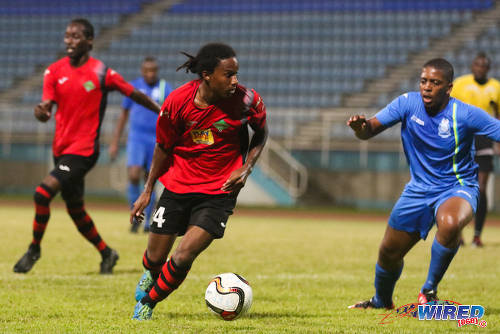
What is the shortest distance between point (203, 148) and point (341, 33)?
22220mm

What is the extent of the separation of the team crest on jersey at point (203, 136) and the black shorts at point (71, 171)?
2618mm

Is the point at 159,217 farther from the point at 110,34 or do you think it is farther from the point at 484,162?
the point at 110,34

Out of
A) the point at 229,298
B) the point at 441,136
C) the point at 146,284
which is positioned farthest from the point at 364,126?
the point at 146,284

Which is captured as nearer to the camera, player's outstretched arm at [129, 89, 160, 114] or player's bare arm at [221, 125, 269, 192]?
player's bare arm at [221, 125, 269, 192]

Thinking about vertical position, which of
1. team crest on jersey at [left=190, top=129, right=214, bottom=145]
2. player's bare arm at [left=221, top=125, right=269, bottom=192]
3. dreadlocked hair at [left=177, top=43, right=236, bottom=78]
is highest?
dreadlocked hair at [left=177, top=43, right=236, bottom=78]

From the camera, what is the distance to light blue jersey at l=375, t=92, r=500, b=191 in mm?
5969

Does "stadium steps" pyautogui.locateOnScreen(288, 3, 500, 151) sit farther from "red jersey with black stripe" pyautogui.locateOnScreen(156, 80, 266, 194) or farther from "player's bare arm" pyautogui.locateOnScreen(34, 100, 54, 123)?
"red jersey with black stripe" pyautogui.locateOnScreen(156, 80, 266, 194)

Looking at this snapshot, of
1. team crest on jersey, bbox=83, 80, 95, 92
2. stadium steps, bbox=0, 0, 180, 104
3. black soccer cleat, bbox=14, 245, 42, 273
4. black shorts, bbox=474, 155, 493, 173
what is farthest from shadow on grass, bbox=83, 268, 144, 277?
stadium steps, bbox=0, 0, 180, 104

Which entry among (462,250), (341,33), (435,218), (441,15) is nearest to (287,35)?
(341,33)

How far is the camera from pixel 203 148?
552 centimetres

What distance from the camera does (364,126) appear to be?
591 cm

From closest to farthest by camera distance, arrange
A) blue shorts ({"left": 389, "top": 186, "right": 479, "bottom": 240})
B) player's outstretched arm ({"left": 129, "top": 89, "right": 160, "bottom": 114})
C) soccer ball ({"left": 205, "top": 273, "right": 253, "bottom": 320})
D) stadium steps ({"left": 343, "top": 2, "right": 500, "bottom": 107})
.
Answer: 1. soccer ball ({"left": 205, "top": 273, "right": 253, "bottom": 320})
2. blue shorts ({"left": 389, "top": 186, "right": 479, "bottom": 240})
3. player's outstretched arm ({"left": 129, "top": 89, "right": 160, "bottom": 114})
4. stadium steps ({"left": 343, "top": 2, "right": 500, "bottom": 107})

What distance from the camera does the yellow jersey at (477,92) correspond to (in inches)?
422

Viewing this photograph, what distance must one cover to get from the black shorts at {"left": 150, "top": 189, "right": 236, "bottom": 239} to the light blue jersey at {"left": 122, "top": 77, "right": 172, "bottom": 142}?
7225 mm
